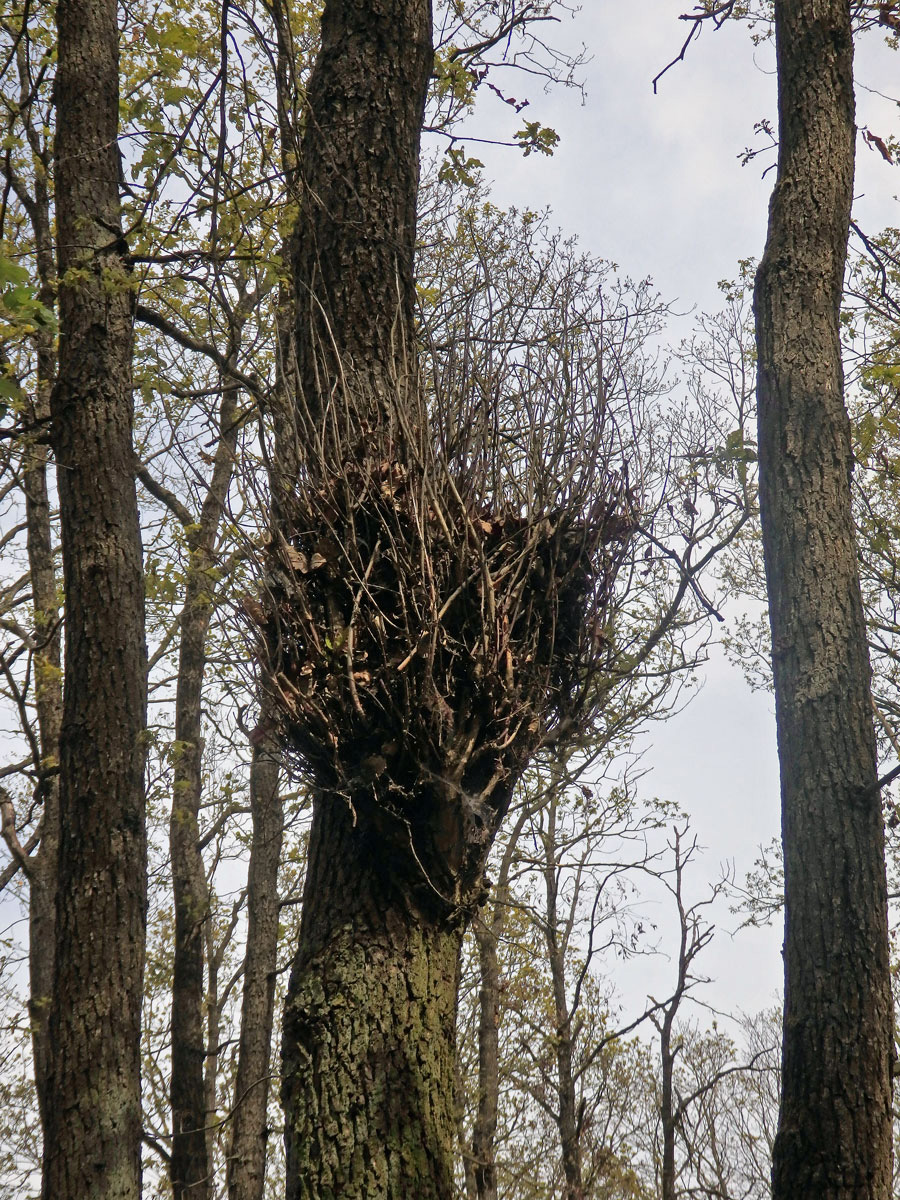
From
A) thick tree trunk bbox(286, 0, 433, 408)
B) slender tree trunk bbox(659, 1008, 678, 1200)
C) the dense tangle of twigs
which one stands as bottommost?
slender tree trunk bbox(659, 1008, 678, 1200)

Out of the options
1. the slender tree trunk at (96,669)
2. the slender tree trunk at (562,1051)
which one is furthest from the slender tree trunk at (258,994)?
the slender tree trunk at (96,669)

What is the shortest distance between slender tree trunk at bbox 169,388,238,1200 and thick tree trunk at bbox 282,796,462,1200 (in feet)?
12.4

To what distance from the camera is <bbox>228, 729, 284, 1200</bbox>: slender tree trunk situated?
8.45 metres

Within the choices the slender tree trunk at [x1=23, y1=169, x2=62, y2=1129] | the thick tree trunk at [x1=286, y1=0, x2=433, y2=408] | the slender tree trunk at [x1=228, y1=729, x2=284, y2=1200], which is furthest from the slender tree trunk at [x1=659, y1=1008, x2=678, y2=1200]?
the thick tree trunk at [x1=286, y1=0, x2=433, y2=408]

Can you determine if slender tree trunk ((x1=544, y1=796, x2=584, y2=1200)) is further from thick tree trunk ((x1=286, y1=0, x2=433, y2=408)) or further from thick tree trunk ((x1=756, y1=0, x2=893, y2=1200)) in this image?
thick tree trunk ((x1=286, y1=0, x2=433, y2=408))

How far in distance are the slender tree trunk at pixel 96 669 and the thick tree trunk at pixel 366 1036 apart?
149 centimetres

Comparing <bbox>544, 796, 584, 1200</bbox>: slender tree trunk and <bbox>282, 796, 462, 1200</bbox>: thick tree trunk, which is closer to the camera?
<bbox>282, 796, 462, 1200</bbox>: thick tree trunk

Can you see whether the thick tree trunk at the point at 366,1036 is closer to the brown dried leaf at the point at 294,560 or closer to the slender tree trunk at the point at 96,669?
the brown dried leaf at the point at 294,560

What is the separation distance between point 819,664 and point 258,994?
21.8 feet

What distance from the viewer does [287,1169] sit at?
290 centimetres

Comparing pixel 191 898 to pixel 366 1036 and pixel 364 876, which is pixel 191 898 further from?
pixel 366 1036

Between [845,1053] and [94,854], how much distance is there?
3.01 m

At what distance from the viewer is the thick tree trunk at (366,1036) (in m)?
2.79

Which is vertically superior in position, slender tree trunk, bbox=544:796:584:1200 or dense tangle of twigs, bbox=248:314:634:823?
dense tangle of twigs, bbox=248:314:634:823
